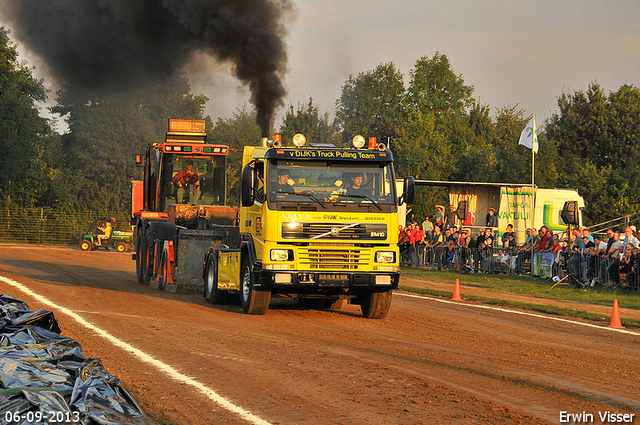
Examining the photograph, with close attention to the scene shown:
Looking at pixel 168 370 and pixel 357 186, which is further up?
pixel 357 186

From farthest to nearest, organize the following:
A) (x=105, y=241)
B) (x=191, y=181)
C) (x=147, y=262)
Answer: (x=105, y=241) < (x=191, y=181) < (x=147, y=262)

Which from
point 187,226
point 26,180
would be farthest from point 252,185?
point 26,180

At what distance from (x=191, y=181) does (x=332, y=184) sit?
882 centimetres

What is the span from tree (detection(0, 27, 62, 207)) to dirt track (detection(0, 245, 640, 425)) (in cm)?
4746

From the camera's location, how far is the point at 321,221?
12305 mm

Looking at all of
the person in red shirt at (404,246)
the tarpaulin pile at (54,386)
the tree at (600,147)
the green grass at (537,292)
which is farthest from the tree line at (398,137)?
the tarpaulin pile at (54,386)

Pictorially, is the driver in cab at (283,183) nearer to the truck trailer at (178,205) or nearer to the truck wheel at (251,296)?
the truck wheel at (251,296)

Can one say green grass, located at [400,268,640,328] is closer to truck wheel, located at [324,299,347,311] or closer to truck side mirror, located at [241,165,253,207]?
truck wheel, located at [324,299,347,311]

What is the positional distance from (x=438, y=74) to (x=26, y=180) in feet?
138

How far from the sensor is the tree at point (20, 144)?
58.2 meters

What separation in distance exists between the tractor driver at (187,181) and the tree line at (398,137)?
953 inches

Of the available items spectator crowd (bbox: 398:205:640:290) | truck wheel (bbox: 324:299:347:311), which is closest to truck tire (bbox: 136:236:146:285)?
truck wheel (bbox: 324:299:347:311)

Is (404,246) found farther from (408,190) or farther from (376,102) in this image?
(376,102)

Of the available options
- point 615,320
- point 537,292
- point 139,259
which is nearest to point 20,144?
point 139,259
